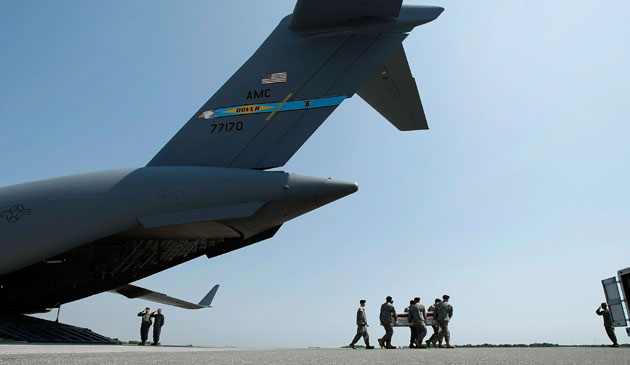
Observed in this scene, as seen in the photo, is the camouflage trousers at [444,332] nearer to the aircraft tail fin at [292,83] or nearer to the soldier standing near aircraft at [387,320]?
the soldier standing near aircraft at [387,320]

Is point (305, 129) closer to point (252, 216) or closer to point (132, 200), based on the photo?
point (252, 216)

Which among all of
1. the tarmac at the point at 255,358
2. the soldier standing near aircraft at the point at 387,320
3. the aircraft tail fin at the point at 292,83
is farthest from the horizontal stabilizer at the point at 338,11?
the soldier standing near aircraft at the point at 387,320

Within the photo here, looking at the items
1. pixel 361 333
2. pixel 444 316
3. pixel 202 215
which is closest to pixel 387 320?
pixel 361 333

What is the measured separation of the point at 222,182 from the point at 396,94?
3.41 metres

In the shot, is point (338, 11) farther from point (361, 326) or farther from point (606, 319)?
point (606, 319)

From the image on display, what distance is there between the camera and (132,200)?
5945 millimetres

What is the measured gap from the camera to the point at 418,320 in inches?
367

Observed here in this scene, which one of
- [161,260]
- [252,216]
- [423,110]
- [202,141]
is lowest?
[161,260]

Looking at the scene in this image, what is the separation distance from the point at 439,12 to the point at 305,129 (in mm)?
2568

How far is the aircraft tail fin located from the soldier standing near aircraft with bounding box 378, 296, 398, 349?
179 inches

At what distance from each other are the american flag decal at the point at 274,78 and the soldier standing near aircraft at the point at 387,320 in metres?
5.28

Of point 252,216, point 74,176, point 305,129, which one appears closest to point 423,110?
point 305,129

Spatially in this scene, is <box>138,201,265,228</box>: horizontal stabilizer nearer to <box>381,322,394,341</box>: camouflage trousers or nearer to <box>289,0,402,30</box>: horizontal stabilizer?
<box>289,0,402,30</box>: horizontal stabilizer

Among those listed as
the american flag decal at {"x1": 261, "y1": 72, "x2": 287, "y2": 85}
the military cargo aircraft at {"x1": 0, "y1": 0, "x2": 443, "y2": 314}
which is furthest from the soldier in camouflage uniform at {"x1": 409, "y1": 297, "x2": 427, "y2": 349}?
the american flag decal at {"x1": 261, "y1": 72, "x2": 287, "y2": 85}
